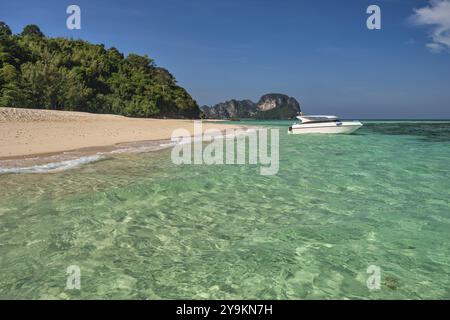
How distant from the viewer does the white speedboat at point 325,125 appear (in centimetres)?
3369

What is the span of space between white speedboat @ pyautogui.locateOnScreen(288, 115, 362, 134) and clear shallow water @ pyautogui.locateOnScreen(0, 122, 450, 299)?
2454 centimetres

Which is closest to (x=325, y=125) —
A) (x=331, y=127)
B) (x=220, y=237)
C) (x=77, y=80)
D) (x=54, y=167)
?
(x=331, y=127)

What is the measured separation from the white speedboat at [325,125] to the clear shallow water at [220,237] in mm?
24537

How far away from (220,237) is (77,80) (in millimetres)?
68658

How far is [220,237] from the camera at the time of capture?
17.5 ft

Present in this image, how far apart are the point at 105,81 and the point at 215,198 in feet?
276

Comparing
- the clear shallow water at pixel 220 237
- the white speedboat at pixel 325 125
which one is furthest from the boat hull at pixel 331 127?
the clear shallow water at pixel 220 237

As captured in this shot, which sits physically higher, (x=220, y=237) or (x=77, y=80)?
(x=77, y=80)

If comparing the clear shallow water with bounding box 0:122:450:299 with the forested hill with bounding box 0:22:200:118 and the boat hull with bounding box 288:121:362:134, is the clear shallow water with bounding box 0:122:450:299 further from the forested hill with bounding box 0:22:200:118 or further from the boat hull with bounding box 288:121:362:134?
the forested hill with bounding box 0:22:200:118

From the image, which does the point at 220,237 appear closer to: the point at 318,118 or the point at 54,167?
the point at 54,167

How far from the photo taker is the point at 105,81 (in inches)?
3273

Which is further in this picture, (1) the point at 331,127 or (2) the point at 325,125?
(2) the point at 325,125

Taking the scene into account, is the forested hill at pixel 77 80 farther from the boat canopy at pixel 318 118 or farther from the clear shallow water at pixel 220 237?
the clear shallow water at pixel 220 237

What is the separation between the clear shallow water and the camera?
12.6 ft
